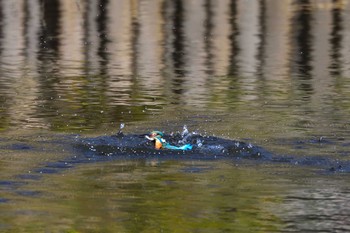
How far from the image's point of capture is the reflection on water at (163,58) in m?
17.7

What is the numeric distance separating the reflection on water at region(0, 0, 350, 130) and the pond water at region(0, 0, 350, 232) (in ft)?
0.14

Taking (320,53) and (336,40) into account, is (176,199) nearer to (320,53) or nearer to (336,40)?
(320,53)

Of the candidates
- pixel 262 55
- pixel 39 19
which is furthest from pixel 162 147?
pixel 39 19

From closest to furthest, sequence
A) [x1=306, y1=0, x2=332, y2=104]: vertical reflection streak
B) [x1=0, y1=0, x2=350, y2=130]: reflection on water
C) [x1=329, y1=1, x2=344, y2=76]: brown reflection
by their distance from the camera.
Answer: [x1=0, y1=0, x2=350, y2=130]: reflection on water
[x1=306, y1=0, x2=332, y2=104]: vertical reflection streak
[x1=329, y1=1, x2=344, y2=76]: brown reflection

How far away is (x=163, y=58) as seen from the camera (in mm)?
23906

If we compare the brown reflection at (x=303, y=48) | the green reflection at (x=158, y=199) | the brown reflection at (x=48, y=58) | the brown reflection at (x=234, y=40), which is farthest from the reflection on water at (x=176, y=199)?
the brown reflection at (x=234, y=40)

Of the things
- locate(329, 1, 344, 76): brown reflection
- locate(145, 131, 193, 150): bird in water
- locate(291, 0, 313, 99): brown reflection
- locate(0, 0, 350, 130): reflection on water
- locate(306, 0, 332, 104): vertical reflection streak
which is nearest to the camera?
locate(145, 131, 193, 150): bird in water

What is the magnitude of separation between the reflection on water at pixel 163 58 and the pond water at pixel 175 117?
42 mm

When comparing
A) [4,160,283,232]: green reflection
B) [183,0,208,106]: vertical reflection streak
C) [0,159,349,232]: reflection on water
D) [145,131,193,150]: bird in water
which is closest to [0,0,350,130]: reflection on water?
[183,0,208,106]: vertical reflection streak

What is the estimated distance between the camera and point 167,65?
2284 cm

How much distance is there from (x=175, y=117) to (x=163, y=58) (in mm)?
7450

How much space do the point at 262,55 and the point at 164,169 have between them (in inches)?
464

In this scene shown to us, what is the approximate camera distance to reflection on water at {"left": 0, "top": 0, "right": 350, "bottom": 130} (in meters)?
17.7

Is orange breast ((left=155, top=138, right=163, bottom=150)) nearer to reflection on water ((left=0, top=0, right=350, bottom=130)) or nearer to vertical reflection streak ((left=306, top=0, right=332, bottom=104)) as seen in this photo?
reflection on water ((left=0, top=0, right=350, bottom=130))
